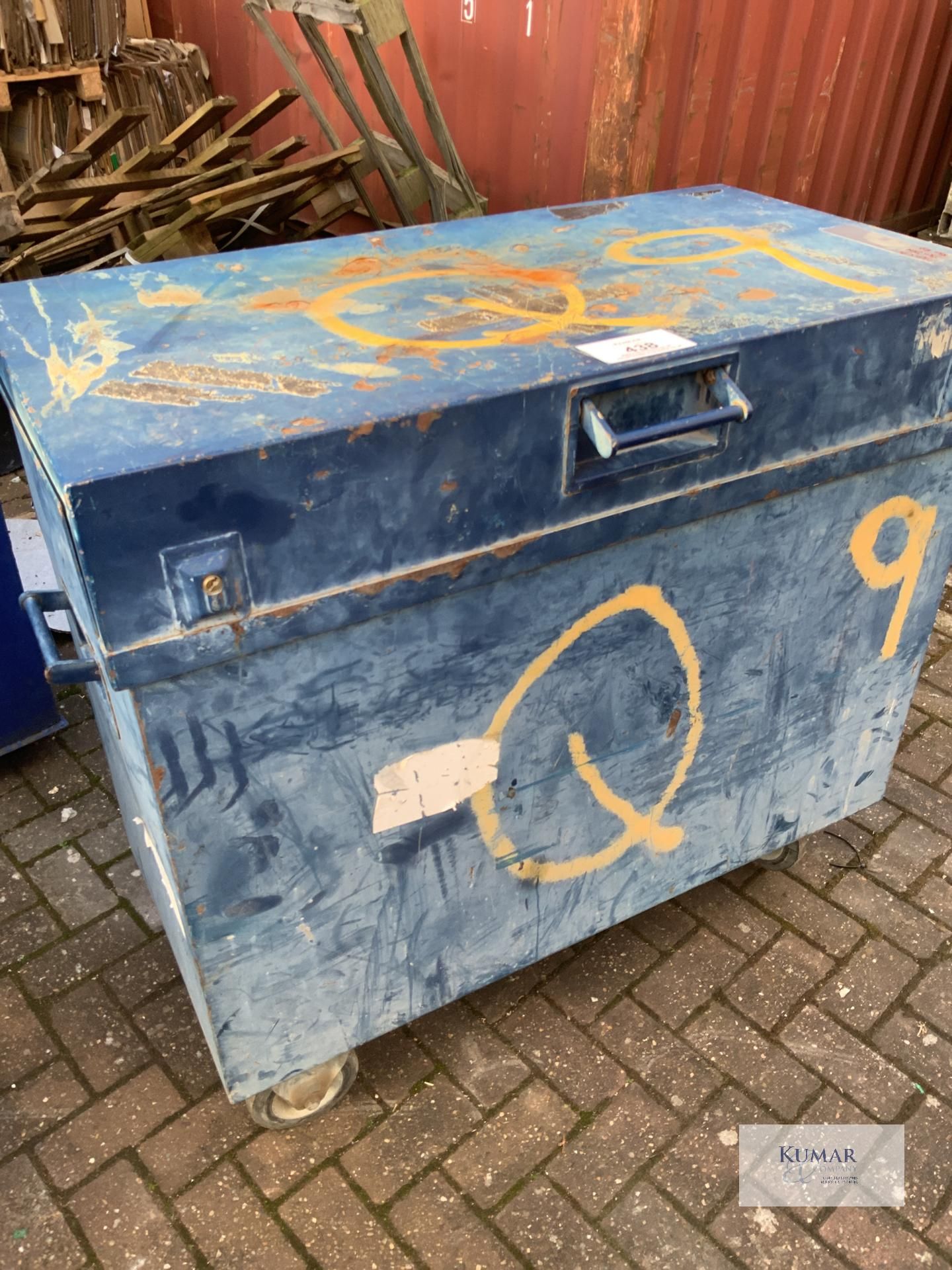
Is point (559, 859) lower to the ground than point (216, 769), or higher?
lower

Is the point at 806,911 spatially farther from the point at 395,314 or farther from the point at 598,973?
the point at 395,314

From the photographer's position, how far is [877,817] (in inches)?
111

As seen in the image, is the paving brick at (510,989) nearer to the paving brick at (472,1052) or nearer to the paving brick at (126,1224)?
the paving brick at (472,1052)

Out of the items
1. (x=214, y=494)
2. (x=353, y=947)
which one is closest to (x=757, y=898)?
(x=353, y=947)

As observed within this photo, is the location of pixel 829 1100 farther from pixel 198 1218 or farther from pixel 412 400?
pixel 412 400

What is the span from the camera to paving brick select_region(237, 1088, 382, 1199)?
2.00 m

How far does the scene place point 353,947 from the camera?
5.96ft

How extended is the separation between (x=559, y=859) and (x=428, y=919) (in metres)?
0.29

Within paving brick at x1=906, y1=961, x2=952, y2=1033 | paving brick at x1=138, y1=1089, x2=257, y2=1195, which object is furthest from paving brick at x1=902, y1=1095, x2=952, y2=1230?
paving brick at x1=138, y1=1089, x2=257, y2=1195

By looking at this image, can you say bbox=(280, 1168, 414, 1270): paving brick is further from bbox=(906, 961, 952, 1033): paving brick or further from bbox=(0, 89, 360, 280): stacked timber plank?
bbox=(0, 89, 360, 280): stacked timber plank

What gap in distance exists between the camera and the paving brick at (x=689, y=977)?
7.63 ft

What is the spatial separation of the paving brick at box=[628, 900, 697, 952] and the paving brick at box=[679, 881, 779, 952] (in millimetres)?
34

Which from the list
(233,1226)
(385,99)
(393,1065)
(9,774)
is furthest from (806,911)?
(385,99)

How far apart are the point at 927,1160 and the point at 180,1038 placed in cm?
159
